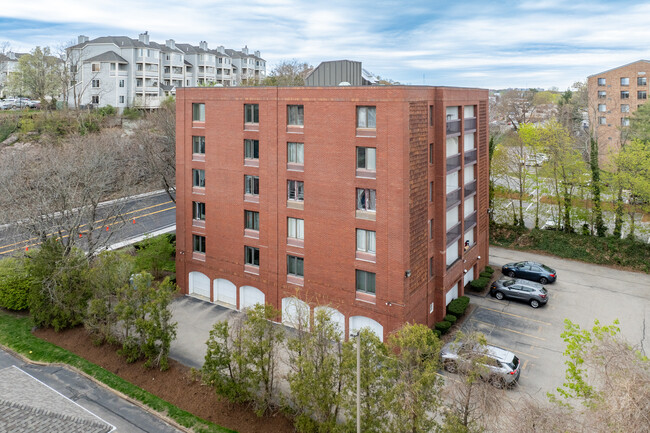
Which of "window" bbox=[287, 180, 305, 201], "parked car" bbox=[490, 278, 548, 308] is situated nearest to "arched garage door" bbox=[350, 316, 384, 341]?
"window" bbox=[287, 180, 305, 201]

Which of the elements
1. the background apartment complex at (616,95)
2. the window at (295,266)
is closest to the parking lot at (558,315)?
Result: the window at (295,266)

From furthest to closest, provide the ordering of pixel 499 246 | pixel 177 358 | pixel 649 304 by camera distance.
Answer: pixel 499 246, pixel 649 304, pixel 177 358

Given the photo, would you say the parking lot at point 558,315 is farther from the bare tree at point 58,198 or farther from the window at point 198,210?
the bare tree at point 58,198

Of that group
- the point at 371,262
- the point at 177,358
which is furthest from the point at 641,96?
the point at 177,358

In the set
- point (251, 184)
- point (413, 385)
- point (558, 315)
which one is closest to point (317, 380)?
point (413, 385)

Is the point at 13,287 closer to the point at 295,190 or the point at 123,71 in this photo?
the point at 295,190

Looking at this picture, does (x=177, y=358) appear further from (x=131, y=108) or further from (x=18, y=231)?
(x=131, y=108)
